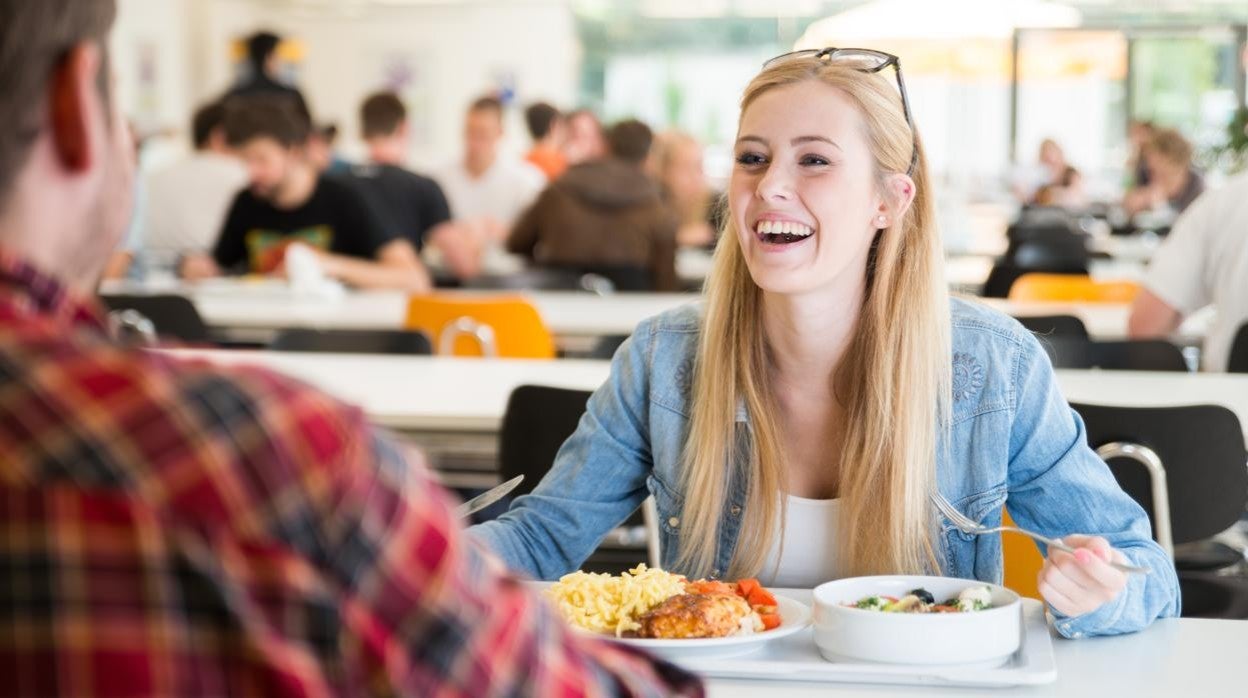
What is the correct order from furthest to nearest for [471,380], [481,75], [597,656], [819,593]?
1. [481,75]
2. [471,380]
3. [819,593]
4. [597,656]

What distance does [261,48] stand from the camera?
9.26 metres

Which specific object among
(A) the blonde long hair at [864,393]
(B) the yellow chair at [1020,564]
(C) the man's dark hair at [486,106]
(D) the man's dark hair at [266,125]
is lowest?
(B) the yellow chair at [1020,564]

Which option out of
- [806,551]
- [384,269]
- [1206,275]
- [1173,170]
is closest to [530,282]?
[384,269]

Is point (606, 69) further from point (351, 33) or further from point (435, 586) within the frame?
point (435, 586)

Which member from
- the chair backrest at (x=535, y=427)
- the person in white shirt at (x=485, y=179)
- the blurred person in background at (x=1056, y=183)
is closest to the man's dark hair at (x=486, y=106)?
the person in white shirt at (x=485, y=179)

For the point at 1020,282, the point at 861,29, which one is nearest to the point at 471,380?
the point at 1020,282

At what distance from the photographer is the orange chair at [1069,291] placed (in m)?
4.93

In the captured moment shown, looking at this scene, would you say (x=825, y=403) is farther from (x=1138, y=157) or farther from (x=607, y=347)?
(x=1138, y=157)

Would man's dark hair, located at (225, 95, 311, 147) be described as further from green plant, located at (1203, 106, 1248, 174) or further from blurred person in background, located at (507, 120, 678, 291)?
green plant, located at (1203, 106, 1248, 174)

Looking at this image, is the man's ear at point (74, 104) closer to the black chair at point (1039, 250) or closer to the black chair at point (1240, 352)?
the black chair at point (1240, 352)

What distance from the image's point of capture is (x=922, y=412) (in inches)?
72.7

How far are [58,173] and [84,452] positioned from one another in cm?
15

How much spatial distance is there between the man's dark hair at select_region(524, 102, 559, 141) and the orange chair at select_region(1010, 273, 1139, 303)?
4.84 m

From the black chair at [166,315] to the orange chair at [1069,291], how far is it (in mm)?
2384
